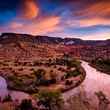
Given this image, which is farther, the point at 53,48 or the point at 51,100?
the point at 53,48

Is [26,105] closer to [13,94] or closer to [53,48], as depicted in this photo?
[13,94]

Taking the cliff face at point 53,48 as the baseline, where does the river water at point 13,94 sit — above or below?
below

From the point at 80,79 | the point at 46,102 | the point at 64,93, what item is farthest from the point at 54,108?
the point at 80,79

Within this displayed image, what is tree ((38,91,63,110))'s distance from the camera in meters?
8.80

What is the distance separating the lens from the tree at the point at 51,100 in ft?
28.9

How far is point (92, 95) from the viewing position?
9812mm

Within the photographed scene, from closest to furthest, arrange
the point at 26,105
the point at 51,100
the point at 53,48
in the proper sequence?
the point at 26,105
the point at 51,100
the point at 53,48

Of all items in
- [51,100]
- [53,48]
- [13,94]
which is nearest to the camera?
[51,100]

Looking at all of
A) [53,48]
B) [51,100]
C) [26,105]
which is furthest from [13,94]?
[53,48]

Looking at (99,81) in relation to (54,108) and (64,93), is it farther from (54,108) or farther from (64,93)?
(54,108)

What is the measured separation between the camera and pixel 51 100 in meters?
8.85

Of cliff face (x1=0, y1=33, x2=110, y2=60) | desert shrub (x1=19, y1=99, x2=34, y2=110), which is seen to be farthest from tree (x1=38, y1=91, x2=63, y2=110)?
cliff face (x1=0, y1=33, x2=110, y2=60)

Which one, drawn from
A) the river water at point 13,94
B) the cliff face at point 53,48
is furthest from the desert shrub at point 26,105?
the cliff face at point 53,48

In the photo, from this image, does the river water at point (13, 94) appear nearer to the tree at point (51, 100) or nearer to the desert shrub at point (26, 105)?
the desert shrub at point (26, 105)
